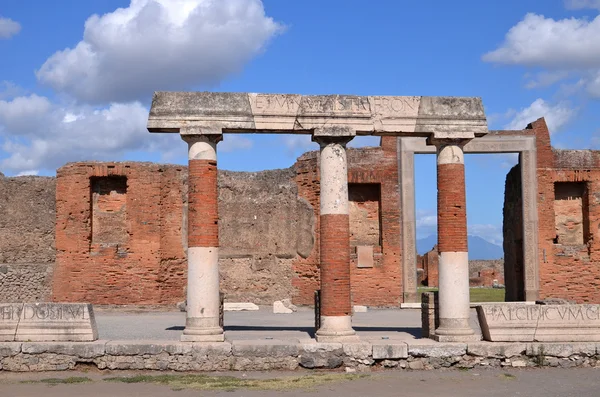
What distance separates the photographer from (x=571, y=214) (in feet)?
71.2

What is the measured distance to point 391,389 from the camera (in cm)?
923

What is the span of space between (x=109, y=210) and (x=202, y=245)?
34.4 ft

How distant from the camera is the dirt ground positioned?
888 cm

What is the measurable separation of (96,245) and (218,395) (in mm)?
12868

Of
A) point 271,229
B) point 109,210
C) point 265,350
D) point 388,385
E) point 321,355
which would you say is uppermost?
point 109,210

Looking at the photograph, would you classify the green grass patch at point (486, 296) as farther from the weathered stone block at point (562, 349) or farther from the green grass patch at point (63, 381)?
the green grass patch at point (63, 381)

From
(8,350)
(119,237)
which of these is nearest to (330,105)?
(8,350)

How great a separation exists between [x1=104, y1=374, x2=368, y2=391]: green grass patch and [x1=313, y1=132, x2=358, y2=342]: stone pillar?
1224 millimetres

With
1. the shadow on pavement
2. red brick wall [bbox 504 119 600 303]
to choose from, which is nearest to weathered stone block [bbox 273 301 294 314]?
the shadow on pavement

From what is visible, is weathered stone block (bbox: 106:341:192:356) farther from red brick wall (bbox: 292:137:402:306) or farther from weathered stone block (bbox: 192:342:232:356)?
red brick wall (bbox: 292:137:402:306)

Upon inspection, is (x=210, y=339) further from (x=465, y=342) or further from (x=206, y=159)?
(x=465, y=342)

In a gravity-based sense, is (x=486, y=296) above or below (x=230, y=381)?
above

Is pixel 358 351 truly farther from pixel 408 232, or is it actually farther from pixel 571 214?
pixel 571 214

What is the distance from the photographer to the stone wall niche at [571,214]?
2162cm
